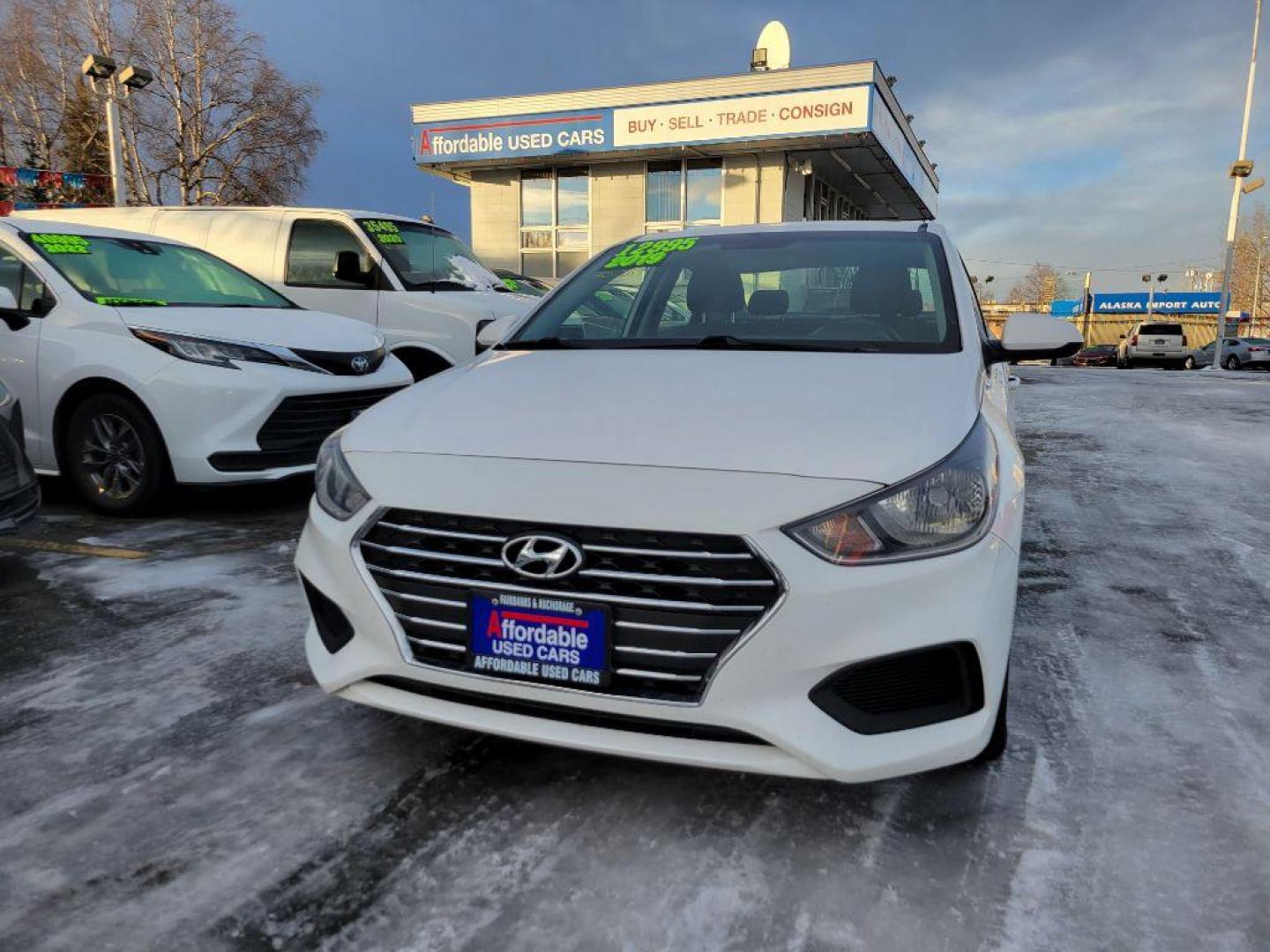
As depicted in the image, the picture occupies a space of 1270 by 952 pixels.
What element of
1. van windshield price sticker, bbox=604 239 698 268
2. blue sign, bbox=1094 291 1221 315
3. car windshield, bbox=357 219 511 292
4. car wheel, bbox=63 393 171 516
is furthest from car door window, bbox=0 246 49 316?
blue sign, bbox=1094 291 1221 315

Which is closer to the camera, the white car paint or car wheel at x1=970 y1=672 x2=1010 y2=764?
car wheel at x1=970 y1=672 x2=1010 y2=764

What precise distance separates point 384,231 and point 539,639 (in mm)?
6133

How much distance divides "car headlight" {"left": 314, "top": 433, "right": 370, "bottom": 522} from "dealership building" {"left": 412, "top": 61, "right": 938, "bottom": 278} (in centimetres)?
1308

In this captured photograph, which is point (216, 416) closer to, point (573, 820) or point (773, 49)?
point (573, 820)

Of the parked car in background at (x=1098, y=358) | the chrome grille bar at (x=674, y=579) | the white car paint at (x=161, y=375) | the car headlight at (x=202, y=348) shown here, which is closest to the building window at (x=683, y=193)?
the white car paint at (x=161, y=375)

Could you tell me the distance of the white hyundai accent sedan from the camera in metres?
1.69

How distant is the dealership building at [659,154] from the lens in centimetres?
1583

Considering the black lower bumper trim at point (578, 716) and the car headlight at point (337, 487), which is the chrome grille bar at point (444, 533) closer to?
the car headlight at point (337, 487)

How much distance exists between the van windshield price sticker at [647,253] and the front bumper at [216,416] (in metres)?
2.11

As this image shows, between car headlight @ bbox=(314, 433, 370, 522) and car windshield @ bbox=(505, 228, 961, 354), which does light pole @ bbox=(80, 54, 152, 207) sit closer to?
car windshield @ bbox=(505, 228, 961, 354)

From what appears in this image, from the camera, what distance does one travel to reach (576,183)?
1942 centimetres

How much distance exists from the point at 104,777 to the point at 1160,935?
7.71ft

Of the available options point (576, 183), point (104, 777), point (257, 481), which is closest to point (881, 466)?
point (104, 777)

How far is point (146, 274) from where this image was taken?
5.19 m
